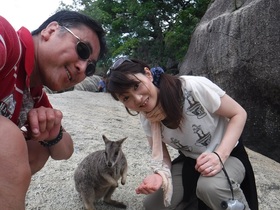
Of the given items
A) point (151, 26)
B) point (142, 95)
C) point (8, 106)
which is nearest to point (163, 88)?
point (142, 95)

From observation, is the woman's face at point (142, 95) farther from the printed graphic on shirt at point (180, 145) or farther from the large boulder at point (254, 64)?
the large boulder at point (254, 64)

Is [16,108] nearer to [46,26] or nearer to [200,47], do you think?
[46,26]

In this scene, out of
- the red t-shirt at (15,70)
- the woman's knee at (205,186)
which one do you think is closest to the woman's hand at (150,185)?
the woman's knee at (205,186)

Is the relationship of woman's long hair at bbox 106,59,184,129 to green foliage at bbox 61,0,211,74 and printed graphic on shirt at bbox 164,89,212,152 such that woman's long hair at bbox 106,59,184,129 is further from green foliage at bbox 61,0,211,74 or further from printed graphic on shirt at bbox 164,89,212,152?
green foliage at bbox 61,0,211,74

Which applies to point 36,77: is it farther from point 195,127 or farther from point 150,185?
point 195,127

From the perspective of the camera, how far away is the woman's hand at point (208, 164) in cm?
177

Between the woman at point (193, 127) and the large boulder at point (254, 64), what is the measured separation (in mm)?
2800

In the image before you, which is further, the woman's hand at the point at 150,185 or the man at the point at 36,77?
the woman's hand at the point at 150,185

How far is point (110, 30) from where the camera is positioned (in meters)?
12.9

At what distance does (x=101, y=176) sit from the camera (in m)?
2.41

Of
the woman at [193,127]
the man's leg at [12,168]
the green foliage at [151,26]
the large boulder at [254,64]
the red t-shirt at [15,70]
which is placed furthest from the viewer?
the green foliage at [151,26]

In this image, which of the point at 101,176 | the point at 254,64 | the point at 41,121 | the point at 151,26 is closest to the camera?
the point at 41,121

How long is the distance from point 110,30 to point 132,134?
29.4 ft

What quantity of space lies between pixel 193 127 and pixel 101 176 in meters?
0.84
